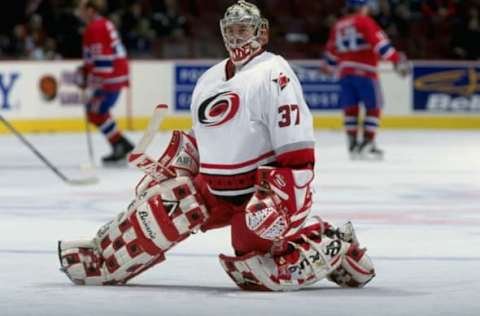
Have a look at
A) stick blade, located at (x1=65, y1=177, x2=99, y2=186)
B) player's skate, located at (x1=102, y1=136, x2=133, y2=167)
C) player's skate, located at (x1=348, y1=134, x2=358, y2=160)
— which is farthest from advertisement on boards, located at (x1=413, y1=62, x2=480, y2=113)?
stick blade, located at (x1=65, y1=177, x2=99, y2=186)

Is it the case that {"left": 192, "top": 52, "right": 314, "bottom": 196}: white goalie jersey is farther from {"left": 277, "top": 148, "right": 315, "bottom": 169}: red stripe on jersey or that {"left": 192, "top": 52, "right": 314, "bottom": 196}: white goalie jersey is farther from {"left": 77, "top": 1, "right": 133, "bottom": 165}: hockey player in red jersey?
{"left": 77, "top": 1, "right": 133, "bottom": 165}: hockey player in red jersey

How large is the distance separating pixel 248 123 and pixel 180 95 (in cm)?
1055

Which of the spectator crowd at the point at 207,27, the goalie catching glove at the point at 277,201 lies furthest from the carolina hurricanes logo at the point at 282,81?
the spectator crowd at the point at 207,27

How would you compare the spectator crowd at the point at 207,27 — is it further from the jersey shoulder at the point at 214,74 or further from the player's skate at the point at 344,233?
the player's skate at the point at 344,233

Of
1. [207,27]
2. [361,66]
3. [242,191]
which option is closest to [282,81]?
[242,191]

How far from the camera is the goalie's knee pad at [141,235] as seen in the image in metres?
4.56

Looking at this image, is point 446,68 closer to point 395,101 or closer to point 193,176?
point 395,101

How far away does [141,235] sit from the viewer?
4586mm

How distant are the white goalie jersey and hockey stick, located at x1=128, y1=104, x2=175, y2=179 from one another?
14 centimetres

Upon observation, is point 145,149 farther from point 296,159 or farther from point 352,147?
point 352,147

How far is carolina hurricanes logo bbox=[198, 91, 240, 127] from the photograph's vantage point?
4.59 metres

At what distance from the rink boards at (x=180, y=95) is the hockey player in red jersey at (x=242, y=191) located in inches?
372

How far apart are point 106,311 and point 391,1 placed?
13.6 metres

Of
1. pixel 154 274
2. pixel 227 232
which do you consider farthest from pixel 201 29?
pixel 154 274
